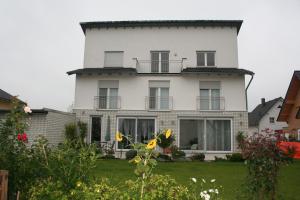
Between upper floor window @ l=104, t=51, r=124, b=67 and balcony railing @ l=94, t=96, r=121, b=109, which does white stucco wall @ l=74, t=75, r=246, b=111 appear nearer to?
balcony railing @ l=94, t=96, r=121, b=109

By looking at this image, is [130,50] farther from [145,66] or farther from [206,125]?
[206,125]

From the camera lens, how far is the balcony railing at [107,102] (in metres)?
22.4

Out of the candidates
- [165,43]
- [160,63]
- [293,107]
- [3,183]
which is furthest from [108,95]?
[3,183]

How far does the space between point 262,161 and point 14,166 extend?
3856 mm

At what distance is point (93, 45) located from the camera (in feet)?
78.9

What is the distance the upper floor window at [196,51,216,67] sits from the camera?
23516mm

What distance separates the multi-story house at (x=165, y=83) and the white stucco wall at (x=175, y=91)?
6 cm

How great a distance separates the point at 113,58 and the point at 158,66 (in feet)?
10.6

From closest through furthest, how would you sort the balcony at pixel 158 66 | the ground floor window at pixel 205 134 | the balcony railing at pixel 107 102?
the ground floor window at pixel 205 134, the balcony railing at pixel 107 102, the balcony at pixel 158 66

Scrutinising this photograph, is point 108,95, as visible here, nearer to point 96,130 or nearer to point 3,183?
point 96,130

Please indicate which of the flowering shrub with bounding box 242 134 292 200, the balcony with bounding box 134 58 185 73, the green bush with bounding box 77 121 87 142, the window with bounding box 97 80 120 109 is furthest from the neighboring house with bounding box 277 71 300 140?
the flowering shrub with bounding box 242 134 292 200

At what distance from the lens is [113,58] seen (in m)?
23.9

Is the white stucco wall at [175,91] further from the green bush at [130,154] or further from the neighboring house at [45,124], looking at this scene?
the green bush at [130,154]

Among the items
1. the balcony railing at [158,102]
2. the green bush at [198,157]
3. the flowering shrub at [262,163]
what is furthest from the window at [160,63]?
the flowering shrub at [262,163]
